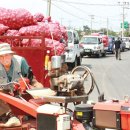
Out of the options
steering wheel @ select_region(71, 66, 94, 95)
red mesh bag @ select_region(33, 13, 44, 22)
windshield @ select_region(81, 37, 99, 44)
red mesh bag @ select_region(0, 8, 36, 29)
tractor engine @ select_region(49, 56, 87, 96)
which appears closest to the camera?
tractor engine @ select_region(49, 56, 87, 96)

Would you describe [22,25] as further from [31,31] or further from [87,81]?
[87,81]

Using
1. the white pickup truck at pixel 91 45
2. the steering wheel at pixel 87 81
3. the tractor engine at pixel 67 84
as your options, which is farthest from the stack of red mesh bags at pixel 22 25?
the white pickup truck at pixel 91 45

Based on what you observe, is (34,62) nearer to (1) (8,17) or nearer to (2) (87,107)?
(1) (8,17)

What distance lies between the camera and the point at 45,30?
13.2m

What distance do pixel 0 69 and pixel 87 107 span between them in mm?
1610

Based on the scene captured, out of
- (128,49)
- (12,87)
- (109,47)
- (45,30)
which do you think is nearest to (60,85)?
(12,87)

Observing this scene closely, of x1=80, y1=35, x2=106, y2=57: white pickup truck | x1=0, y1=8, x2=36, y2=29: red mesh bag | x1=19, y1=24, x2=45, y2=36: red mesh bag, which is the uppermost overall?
x1=0, y1=8, x2=36, y2=29: red mesh bag

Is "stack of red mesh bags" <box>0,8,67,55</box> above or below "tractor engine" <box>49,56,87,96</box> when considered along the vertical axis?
above

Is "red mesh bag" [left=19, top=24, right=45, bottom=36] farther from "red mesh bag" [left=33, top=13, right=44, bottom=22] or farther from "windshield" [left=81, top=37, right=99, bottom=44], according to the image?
"windshield" [left=81, top=37, right=99, bottom=44]

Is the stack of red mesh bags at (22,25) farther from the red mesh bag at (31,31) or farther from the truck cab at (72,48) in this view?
the truck cab at (72,48)

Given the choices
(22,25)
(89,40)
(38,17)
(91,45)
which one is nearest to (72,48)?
(38,17)

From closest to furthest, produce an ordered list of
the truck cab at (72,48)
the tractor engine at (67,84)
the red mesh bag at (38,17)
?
1. the tractor engine at (67,84)
2. the red mesh bag at (38,17)
3. the truck cab at (72,48)

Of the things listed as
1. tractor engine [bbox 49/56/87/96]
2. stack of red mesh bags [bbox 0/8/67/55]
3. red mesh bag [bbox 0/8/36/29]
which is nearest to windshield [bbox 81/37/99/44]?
stack of red mesh bags [bbox 0/8/67/55]

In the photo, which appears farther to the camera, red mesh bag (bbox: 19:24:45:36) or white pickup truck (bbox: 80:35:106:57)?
white pickup truck (bbox: 80:35:106:57)
